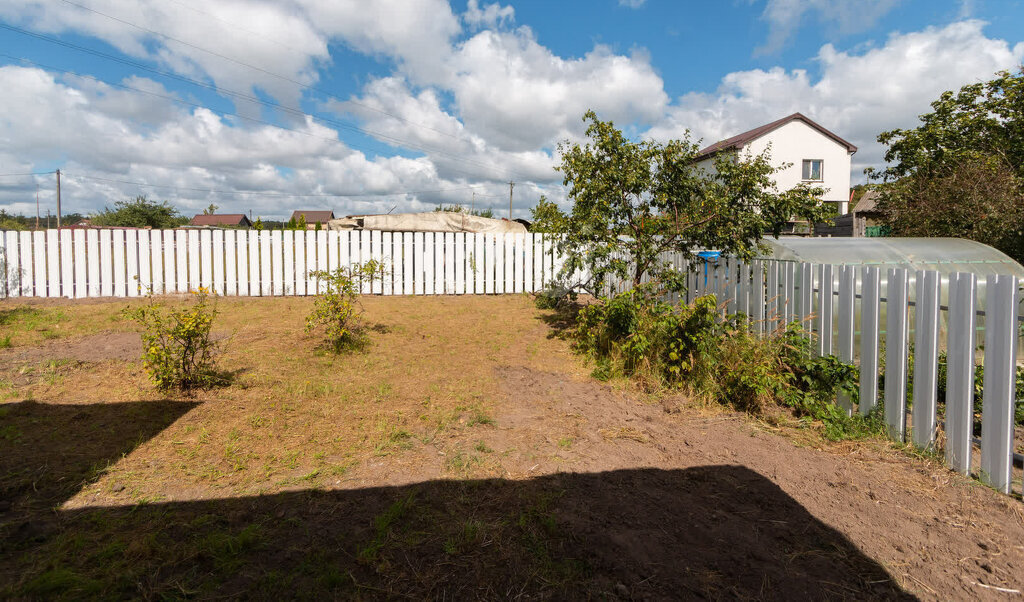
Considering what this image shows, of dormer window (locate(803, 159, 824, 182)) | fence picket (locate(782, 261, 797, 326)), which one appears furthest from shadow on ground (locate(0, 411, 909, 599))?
dormer window (locate(803, 159, 824, 182))

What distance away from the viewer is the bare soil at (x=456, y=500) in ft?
6.91

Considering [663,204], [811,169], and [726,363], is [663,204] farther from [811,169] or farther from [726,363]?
[811,169]

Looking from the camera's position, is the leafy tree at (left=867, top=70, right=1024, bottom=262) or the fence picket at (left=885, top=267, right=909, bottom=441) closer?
the fence picket at (left=885, top=267, right=909, bottom=441)

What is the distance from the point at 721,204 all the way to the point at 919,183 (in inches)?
414

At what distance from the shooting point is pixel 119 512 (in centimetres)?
258

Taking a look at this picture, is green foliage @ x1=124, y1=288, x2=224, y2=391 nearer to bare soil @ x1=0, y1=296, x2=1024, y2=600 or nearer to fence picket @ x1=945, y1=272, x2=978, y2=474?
bare soil @ x1=0, y1=296, x2=1024, y2=600

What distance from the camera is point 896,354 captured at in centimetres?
367

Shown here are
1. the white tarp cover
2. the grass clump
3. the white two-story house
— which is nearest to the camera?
the grass clump

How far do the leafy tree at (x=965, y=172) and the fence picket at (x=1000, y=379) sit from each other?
9.94 meters

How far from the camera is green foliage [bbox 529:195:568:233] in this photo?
7.25 metres

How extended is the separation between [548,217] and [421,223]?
7665mm

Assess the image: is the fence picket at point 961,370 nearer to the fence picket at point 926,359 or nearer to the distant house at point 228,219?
the fence picket at point 926,359

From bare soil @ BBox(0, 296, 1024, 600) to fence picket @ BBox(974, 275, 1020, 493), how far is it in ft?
0.64

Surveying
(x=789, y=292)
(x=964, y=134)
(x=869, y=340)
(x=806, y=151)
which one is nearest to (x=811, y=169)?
(x=806, y=151)
